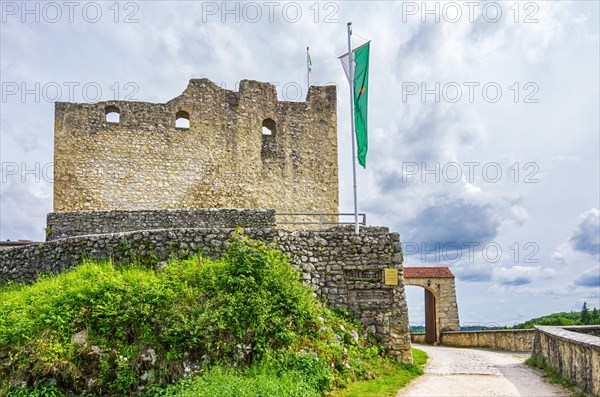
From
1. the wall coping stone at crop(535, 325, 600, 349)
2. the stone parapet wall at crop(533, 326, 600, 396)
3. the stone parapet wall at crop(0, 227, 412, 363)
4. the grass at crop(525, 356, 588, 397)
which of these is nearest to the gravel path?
the grass at crop(525, 356, 588, 397)

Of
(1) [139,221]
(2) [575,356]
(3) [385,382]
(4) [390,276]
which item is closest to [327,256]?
(4) [390,276]

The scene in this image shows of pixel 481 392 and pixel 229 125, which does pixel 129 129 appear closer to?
pixel 229 125

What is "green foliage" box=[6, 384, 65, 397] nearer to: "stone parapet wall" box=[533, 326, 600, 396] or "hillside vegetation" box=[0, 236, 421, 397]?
"hillside vegetation" box=[0, 236, 421, 397]

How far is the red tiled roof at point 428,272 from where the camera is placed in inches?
1053

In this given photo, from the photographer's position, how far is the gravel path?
9.58 m

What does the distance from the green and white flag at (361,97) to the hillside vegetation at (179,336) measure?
16.7 ft

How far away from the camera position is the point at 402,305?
12.9 m

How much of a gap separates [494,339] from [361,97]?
1207 cm

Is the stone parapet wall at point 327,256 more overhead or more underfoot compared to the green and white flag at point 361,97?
more underfoot

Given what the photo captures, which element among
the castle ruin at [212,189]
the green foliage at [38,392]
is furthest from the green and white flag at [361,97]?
the green foliage at [38,392]

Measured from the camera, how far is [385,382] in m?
10.6

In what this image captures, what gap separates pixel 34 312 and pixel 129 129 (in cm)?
1228

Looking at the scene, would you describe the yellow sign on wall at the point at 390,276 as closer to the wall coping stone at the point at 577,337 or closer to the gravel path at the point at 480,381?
the gravel path at the point at 480,381

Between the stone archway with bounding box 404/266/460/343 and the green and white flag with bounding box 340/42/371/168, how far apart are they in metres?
13.6
